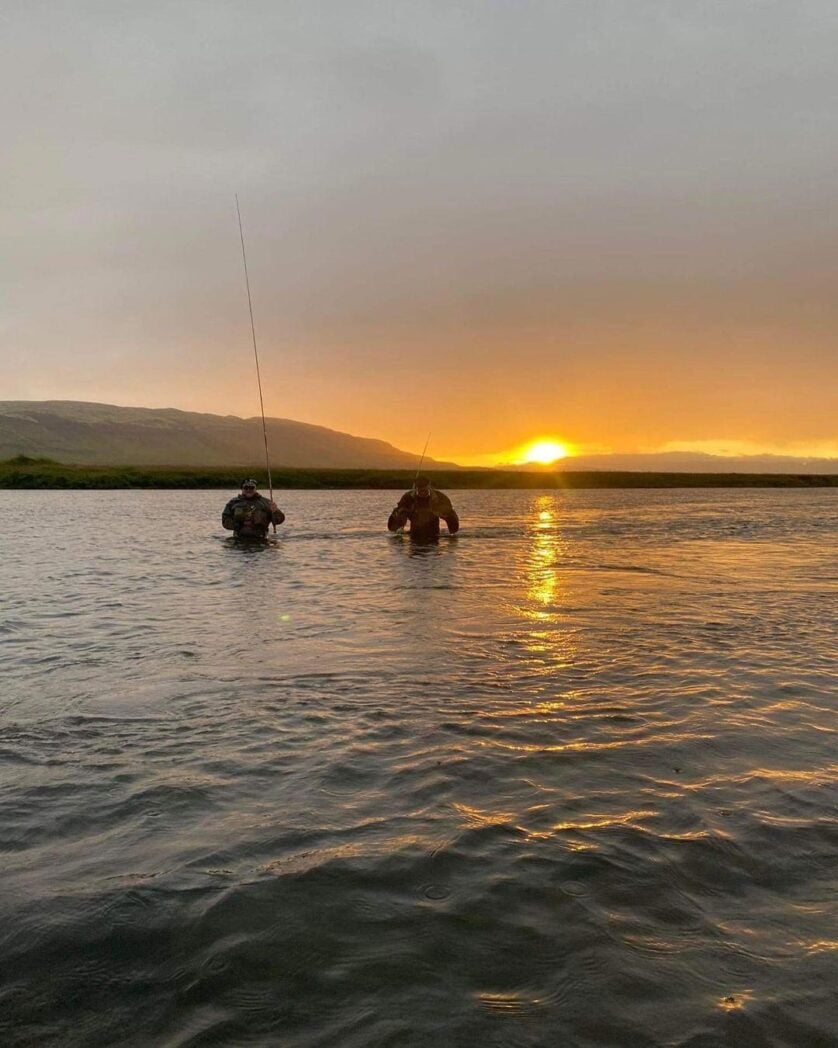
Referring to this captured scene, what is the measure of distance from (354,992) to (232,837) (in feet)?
5.83

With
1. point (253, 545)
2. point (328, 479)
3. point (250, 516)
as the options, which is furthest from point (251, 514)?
point (328, 479)

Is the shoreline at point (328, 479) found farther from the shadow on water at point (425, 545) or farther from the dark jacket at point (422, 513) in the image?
the dark jacket at point (422, 513)

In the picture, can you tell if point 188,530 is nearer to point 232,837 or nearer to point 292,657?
point 292,657

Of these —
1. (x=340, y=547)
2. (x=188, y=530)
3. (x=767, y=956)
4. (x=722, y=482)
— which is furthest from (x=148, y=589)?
(x=722, y=482)

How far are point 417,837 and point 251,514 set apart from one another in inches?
938

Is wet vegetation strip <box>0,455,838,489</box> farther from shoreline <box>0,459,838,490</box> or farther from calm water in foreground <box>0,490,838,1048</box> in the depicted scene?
calm water in foreground <box>0,490,838,1048</box>

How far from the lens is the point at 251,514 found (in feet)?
90.9

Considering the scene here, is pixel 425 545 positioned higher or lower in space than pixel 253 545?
lower

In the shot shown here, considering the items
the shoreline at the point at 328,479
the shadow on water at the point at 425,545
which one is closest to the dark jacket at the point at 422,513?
the shadow on water at the point at 425,545

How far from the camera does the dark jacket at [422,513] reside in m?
27.9

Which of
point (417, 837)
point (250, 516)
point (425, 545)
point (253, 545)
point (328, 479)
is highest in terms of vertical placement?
point (328, 479)

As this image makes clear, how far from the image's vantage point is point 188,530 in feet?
123

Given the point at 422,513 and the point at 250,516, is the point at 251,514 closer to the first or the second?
the point at 250,516

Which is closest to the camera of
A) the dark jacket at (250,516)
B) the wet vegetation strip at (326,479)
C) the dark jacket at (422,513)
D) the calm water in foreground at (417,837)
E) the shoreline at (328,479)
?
the calm water in foreground at (417,837)
